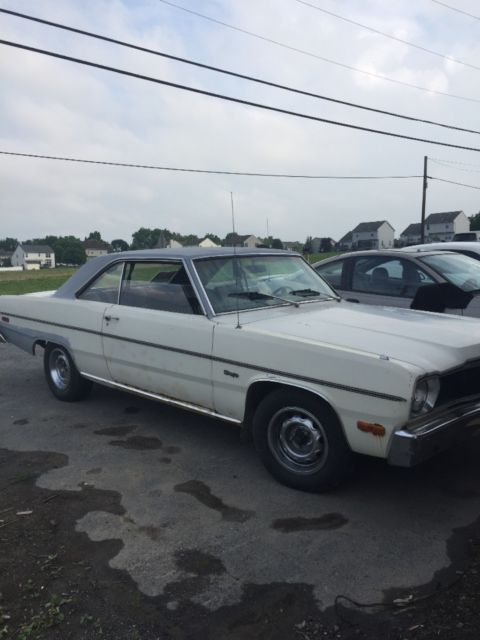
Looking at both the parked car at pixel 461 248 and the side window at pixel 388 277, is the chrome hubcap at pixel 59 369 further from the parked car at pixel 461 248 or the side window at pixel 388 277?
the parked car at pixel 461 248

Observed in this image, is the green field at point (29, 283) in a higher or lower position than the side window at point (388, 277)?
lower

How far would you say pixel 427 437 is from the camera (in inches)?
119

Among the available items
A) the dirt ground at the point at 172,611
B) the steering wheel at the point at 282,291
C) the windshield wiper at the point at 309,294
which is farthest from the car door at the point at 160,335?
the dirt ground at the point at 172,611

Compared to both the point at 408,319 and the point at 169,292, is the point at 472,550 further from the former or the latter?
the point at 169,292

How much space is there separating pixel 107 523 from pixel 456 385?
2320 millimetres

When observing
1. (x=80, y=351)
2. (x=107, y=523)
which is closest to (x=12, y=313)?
(x=80, y=351)

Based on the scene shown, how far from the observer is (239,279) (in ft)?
14.7

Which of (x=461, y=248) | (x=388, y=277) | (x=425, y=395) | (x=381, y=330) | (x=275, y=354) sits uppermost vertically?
(x=461, y=248)

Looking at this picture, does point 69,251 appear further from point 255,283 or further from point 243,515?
point 243,515

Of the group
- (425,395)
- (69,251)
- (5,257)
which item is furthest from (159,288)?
(5,257)

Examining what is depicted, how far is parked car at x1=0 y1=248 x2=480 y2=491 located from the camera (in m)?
3.14

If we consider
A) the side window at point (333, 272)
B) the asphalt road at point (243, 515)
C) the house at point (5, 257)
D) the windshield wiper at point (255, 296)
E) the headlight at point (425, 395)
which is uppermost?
the house at point (5, 257)

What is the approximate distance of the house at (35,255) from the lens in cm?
11425

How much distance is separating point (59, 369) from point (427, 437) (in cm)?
399
